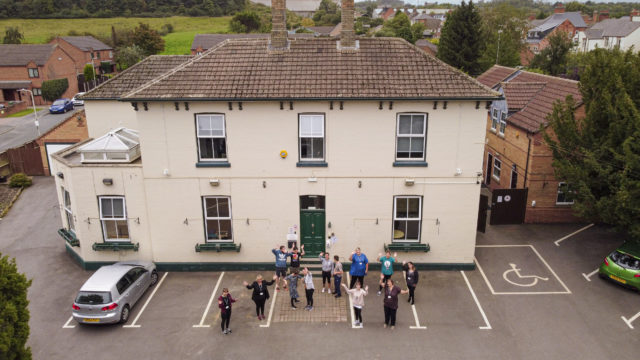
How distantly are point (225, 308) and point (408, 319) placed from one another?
19.8ft

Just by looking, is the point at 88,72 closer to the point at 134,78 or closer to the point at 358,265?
the point at 134,78

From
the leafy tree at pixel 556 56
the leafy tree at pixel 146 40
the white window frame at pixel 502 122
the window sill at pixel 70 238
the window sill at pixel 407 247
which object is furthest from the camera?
the leafy tree at pixel 146 40

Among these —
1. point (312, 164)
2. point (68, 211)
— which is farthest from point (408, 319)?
point (68, 211)

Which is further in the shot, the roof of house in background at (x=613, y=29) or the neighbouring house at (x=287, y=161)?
the roof of house in background at (x=613, y=29)

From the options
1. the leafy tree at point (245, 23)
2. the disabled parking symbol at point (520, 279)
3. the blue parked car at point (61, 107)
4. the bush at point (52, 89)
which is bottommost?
the disabled parking symbol at point (520, 279)

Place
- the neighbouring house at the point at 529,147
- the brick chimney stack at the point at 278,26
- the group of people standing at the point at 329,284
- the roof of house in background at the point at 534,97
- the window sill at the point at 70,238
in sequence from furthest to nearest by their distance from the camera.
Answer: the roof of house in background at the point at 534,97
the neighbouring house at the point at 529,147
the window sill at the point at 70,238
the brick chimney stack at the point at 278,26
the group of people standing at the point at 329,284

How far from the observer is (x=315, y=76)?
16844mm

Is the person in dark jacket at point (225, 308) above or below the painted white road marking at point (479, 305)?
above

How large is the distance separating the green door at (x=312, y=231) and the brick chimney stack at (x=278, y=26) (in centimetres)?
671

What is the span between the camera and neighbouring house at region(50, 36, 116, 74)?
6681 centimetres

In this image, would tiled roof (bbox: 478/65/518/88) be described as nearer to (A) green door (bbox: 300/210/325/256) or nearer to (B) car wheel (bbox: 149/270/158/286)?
(A) green door (bbox: 300/210/325/256)

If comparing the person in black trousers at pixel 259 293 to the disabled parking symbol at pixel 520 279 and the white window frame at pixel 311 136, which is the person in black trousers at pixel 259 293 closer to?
the white window frame at pixel 311 136

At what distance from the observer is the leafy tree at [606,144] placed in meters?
15.7

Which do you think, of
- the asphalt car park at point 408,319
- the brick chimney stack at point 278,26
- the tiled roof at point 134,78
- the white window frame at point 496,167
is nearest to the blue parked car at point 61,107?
the tiled roof at point 134,78
